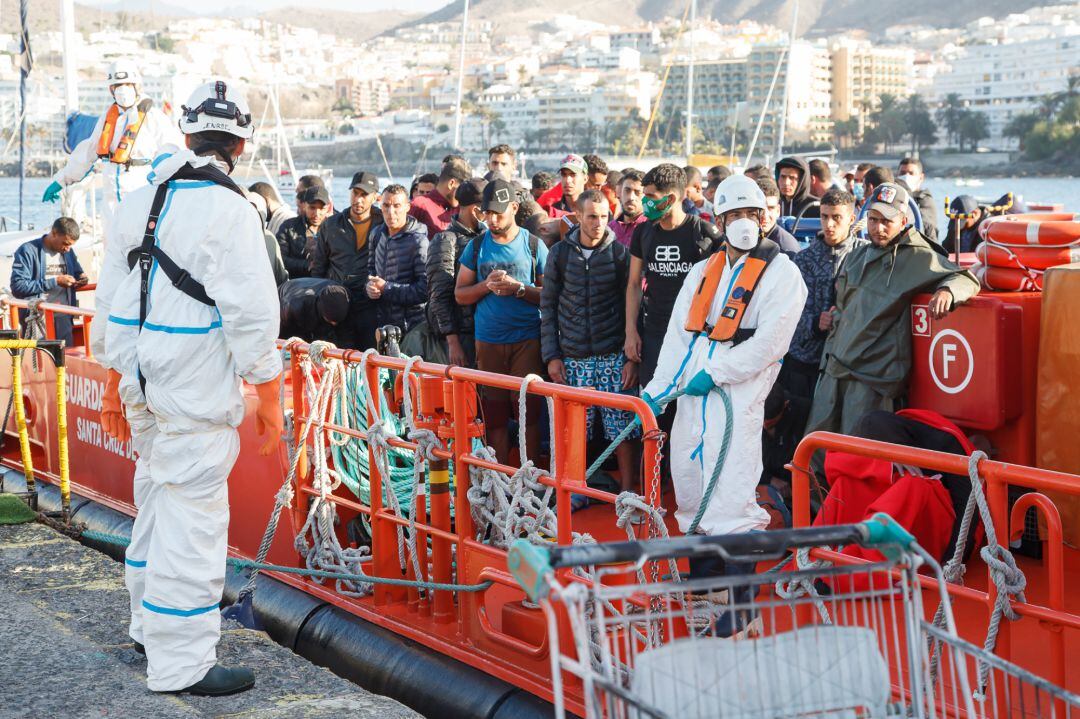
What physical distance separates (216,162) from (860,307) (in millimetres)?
3001

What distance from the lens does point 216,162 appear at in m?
4.24

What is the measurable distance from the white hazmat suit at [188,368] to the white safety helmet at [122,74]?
17.9 ft

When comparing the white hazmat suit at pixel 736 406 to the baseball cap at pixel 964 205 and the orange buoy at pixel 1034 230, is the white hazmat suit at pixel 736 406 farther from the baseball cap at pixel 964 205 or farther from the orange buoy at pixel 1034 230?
the baseball cap at pixel 964 205

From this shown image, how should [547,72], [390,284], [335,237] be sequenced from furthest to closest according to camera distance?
[547,72] → [335,237] → [390,284]

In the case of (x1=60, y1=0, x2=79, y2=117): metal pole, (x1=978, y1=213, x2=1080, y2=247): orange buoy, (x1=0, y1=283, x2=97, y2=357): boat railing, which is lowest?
(x1=0, y1=283, x2=97, y2=357): boat railing

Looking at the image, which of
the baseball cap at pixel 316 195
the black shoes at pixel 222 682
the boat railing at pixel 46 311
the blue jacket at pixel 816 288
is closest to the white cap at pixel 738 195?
the blue jacket at pixel 816 288

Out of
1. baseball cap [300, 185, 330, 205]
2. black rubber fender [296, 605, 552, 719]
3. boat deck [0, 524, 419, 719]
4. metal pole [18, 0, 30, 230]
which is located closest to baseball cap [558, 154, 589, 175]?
baseball cap [300, 185, 330, 205]

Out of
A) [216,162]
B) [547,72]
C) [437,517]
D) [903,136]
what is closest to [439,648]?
[437,517]

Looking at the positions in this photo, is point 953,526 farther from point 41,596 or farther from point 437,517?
point 41,596

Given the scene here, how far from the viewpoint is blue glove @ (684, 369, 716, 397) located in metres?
4.86

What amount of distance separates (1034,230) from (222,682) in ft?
12.6

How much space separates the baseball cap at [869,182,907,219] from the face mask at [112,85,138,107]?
600cm

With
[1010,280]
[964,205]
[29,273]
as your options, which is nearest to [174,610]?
[1010,280]

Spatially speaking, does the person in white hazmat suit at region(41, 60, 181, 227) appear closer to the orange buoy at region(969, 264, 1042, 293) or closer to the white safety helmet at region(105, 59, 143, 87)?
the white safety helmet at region(105, 59, 143, 87)
